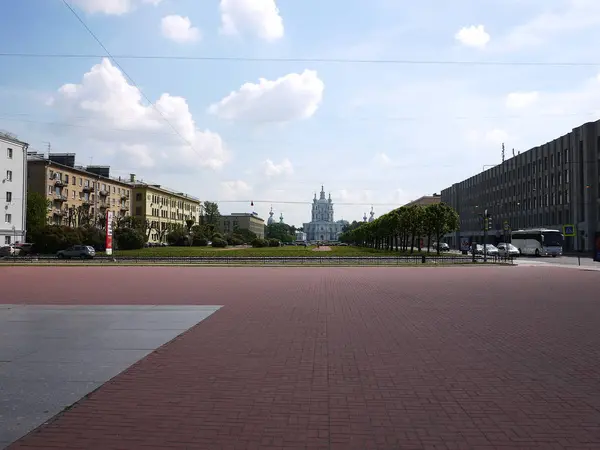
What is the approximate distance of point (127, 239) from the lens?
69375 millimetres

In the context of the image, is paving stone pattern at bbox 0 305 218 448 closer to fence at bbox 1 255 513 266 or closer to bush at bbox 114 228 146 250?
fence at bbox 1 255 513 266

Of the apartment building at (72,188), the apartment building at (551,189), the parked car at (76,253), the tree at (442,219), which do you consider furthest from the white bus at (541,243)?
the apartment building at (72,188)

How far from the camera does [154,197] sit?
114000mm

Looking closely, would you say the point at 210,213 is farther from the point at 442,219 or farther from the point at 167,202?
the point at 442,219

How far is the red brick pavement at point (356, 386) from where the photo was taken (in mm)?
4945

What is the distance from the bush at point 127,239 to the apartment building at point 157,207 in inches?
1266

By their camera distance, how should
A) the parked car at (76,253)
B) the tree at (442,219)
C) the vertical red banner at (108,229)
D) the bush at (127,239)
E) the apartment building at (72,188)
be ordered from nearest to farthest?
the vertical red banner at (108,229) → the parked car at (76,253) → the tree at (442,219) → the bush at (127,239) → the apartment building at (72,188)

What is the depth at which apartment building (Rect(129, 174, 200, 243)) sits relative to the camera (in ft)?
359

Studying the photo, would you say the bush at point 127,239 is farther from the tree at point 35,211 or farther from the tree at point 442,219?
the tree at point 442,219

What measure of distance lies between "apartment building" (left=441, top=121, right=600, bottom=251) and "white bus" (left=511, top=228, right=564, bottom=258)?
340 inches

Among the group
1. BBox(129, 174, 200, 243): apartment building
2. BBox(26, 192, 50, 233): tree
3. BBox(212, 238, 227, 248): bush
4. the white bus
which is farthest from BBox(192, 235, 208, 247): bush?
the white bus

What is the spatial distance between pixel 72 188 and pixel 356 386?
87.7m

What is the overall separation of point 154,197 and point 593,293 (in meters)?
105

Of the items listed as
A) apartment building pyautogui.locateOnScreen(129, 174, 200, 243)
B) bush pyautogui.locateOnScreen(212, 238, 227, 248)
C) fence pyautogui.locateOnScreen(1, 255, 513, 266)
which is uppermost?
apartment building pyautogui.locateOnScreen(129, 174, 200, 243)
